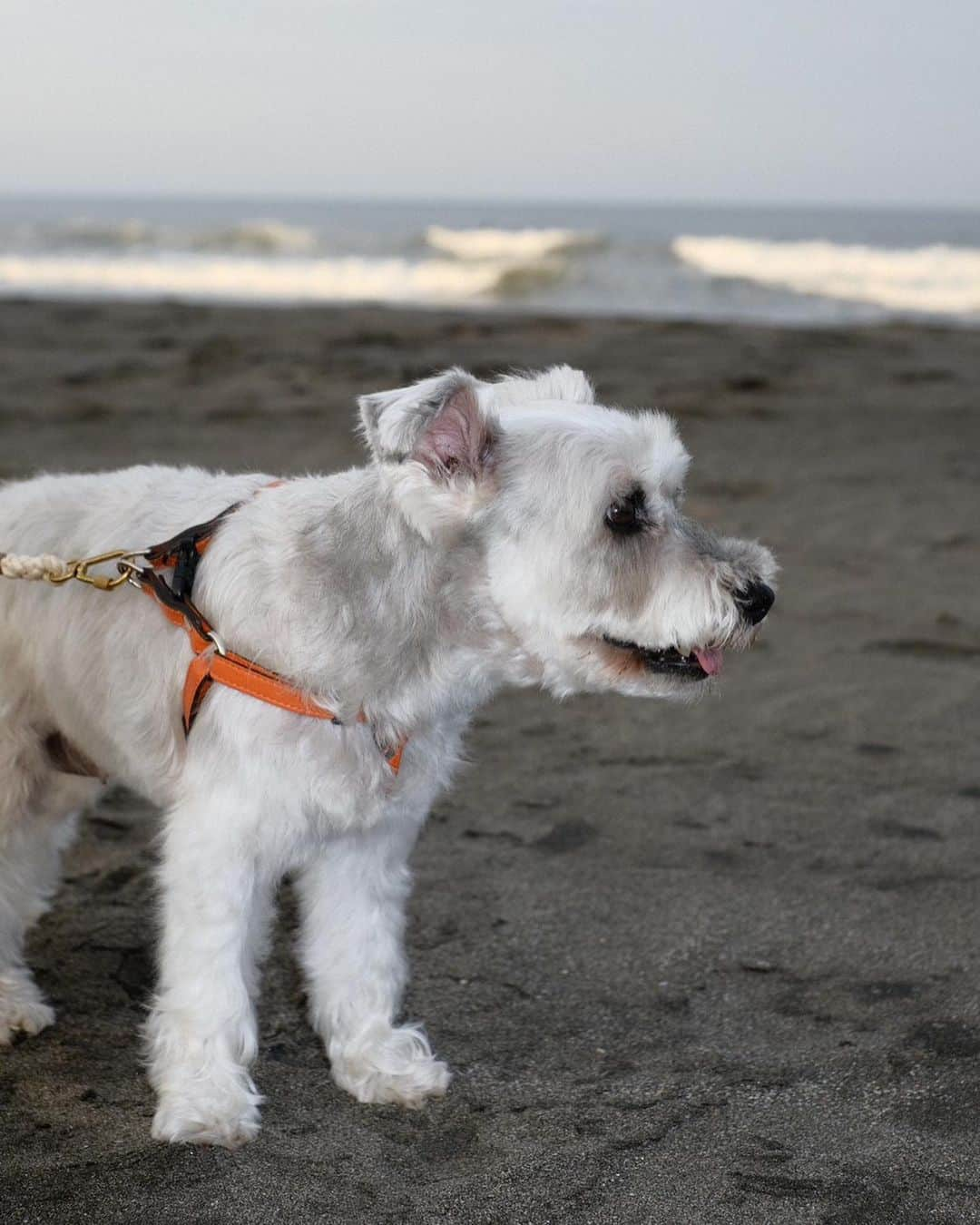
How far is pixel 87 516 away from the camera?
3.38 m

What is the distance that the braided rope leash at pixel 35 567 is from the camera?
3.18m

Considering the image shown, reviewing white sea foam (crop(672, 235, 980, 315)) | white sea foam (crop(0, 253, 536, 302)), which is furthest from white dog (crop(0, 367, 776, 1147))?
white sea foam (crop(0, 253, 536, 302))

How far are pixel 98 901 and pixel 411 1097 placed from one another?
1.34m

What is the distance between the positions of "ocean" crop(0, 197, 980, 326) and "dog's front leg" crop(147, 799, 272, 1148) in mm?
17425

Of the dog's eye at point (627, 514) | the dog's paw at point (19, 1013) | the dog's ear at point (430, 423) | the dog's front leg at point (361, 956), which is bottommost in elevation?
the dog's paw at point (19, 1013)

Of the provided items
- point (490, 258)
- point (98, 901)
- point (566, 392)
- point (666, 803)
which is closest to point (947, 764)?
point (666, 803)

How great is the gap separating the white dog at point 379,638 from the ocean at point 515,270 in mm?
17055

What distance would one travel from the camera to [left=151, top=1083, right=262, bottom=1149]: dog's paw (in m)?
2.95

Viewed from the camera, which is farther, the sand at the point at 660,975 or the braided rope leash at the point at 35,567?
the braided rope leash at the point at 35,567

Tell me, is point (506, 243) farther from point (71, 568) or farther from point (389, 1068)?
point (389, 1068)

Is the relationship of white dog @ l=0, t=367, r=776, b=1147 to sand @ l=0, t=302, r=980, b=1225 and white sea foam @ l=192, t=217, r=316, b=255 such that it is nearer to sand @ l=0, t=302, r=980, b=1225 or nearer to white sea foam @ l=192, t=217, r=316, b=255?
sand @ l=0, t=302, r=980, b=1225

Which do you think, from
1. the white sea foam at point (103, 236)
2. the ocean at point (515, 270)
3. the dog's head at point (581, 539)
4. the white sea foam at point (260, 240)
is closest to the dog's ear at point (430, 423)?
the dog's head at point (581, 539)

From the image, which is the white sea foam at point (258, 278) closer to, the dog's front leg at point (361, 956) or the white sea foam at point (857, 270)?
the white sea foam at point (857, 270)

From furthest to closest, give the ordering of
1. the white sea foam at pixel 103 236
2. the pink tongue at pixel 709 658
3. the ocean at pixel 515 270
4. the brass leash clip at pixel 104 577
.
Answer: the white sea foam at pixel 103 236, the ocean at pixel 515 270, the brass leash clip at pixel 104 577, the pink tongue at pixel 709 658
